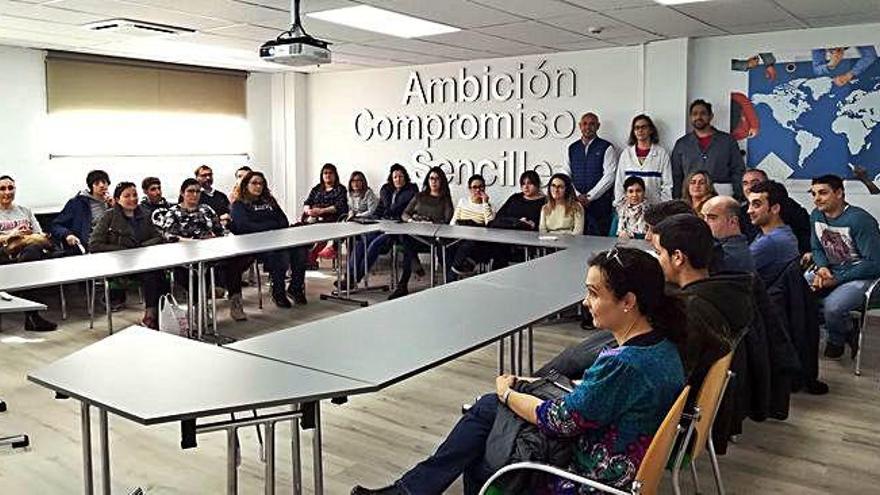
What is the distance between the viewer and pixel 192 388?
82.4 inches

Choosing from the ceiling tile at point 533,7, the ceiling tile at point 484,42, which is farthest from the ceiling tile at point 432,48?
the ceiling tile at point 533,7

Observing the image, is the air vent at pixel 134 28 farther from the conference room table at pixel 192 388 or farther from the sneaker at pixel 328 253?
the conference room table at pixel 192 388

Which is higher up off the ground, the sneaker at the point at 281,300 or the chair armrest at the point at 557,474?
the chair armrest at the point at 557,474

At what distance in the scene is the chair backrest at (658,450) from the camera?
5.98 ft

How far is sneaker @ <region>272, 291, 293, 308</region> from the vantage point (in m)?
6.48

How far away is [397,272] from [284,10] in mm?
3311

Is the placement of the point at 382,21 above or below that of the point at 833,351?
above

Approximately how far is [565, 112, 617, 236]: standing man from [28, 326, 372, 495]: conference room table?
16.7 ft

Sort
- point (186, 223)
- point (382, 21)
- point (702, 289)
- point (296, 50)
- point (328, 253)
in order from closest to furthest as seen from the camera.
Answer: point (702, 289) < point (296, 50) < point (382, 21) < point (186, 223) < point (328, 253)

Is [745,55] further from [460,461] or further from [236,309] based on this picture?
[460,461]

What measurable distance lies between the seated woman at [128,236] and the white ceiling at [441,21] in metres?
1.33

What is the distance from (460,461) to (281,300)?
4411 millimetres

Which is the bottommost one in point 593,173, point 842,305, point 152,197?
point 842,305

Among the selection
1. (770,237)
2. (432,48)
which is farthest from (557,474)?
(432,48)
